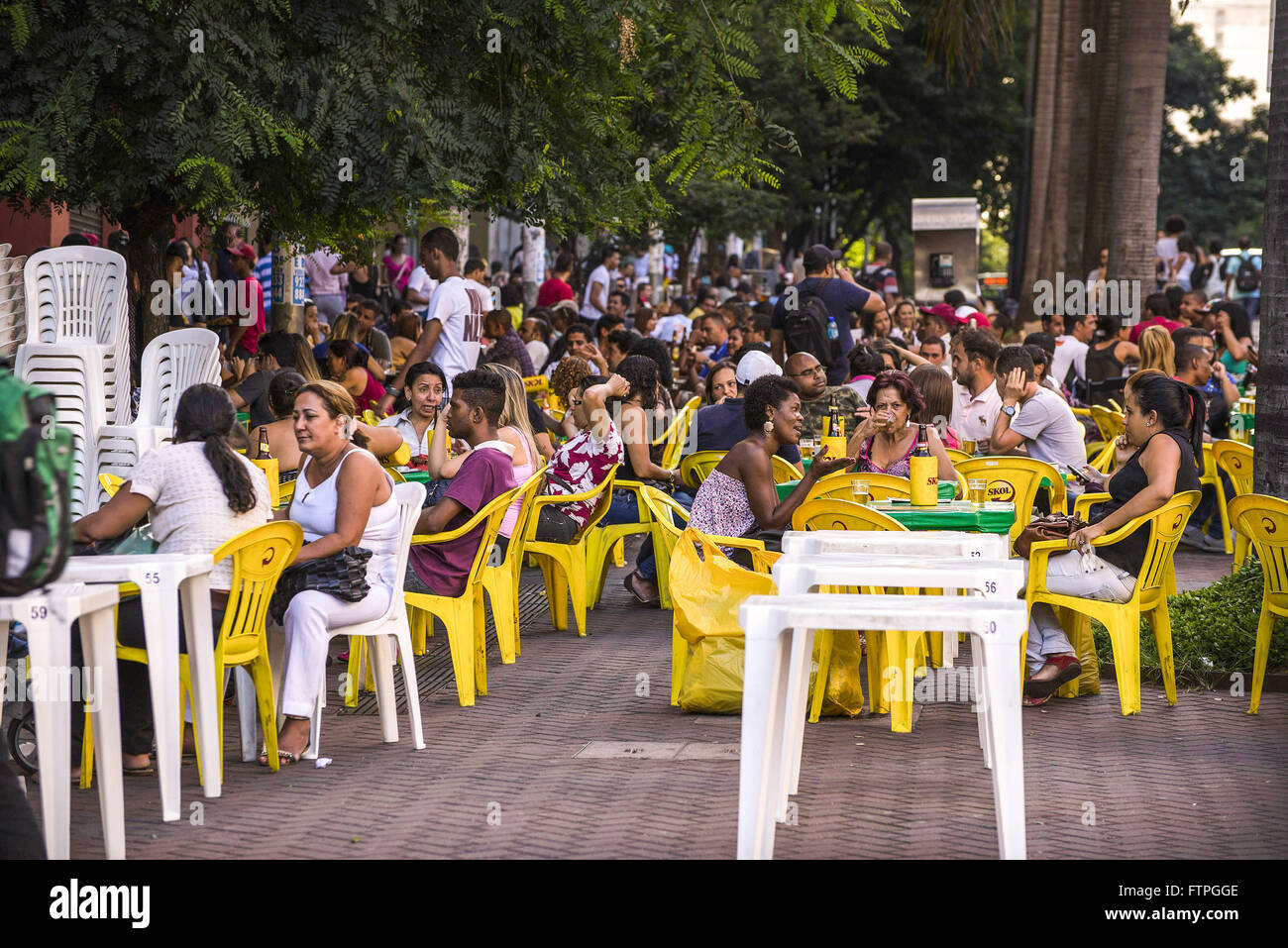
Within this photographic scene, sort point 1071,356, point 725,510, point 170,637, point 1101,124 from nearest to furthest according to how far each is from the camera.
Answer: point 170,637
point 725,510
point 1071,356
point 1101,124

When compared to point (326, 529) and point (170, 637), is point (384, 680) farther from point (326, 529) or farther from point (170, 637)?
point (170, 637)

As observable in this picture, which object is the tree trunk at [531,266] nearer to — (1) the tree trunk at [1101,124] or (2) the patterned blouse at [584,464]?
(1) the tree trunk at [1101,124]

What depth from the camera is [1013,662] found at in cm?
434

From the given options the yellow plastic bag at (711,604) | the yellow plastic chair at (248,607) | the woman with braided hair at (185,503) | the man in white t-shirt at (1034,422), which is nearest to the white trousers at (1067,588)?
the yellow plastic bag at (711,604)

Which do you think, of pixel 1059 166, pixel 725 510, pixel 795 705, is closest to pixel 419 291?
pixel 725 510

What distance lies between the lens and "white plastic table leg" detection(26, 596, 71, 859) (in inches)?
176

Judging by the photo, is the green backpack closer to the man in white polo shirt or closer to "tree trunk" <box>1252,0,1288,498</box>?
"tree trunk" <box>1252,0,1288,498</box>

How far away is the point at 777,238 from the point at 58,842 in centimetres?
3802

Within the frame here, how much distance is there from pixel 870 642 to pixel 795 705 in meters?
2.11

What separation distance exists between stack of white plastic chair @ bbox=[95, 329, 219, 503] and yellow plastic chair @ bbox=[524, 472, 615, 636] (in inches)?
75.3

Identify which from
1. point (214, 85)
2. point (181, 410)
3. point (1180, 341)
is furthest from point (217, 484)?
point (1180, 341)

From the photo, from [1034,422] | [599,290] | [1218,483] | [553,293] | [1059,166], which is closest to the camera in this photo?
[1034,422]

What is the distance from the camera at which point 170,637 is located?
5.24m
